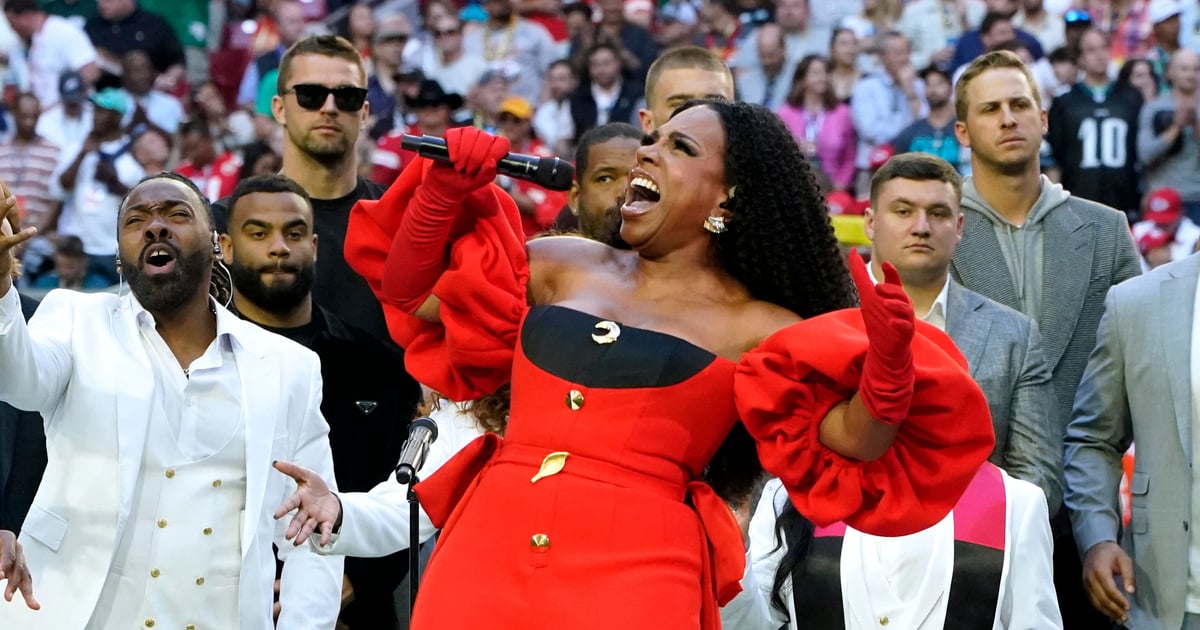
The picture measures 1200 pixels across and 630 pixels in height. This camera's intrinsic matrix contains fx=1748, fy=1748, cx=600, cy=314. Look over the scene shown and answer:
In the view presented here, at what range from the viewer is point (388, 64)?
11492 mm

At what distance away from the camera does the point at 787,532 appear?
4.93m

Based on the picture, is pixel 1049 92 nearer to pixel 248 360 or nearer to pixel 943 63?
pixel 943 63

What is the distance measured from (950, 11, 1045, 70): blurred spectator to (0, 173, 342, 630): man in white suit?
751 cm

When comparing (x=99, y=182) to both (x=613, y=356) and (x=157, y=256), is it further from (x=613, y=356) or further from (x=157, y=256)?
(x=613, y=356)

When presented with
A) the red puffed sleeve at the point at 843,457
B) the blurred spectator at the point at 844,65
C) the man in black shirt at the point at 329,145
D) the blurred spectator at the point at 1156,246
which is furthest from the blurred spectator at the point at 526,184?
the red puffed sleeve at the point at 843,457

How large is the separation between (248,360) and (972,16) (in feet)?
26.8

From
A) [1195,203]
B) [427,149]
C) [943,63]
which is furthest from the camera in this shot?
[943,63]

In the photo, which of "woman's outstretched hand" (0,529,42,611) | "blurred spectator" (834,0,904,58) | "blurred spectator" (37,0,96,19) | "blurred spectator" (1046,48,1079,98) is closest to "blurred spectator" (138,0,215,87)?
"blurred spectator" (37,0,96,19)

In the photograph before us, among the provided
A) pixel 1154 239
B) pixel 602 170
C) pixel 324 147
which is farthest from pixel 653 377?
pixel 1154 239

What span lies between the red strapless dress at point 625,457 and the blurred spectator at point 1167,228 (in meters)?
6.53

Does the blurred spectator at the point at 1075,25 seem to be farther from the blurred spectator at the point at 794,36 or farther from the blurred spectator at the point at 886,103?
the blurred spectator at the point at 794,36

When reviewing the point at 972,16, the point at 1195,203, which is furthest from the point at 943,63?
the point at 1195,203

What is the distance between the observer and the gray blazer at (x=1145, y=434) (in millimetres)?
5266

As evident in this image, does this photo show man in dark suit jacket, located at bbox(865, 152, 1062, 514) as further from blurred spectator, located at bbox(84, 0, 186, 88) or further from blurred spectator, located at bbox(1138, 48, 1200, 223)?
blurred spectator, located at bbox(84, 0, 186, 88)
